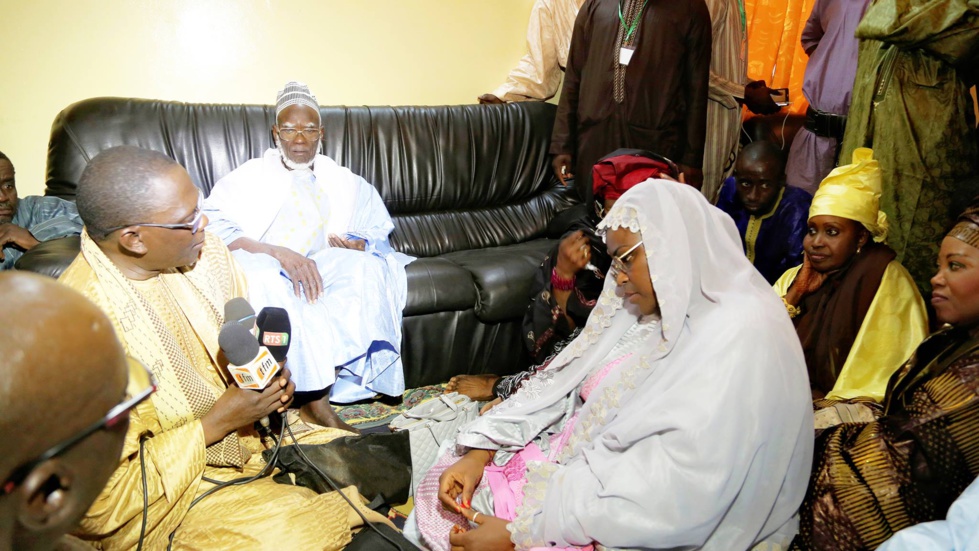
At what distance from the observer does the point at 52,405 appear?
72 cm

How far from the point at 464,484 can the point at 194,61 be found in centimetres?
320

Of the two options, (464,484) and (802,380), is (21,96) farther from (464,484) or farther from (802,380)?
(802,380)

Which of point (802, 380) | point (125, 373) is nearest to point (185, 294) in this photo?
point (125, 373)

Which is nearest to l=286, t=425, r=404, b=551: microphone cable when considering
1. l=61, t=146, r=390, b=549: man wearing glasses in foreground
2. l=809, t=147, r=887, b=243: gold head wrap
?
l=61, t=146, r=390, b=549: man wearing glasses in foreground

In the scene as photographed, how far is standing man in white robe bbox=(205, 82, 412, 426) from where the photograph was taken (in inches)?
109

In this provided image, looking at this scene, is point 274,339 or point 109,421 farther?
point 274,339

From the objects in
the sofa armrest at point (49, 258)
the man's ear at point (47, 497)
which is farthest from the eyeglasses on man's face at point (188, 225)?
the man's ear at point (47, 497)

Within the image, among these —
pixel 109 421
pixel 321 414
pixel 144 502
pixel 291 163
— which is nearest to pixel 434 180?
pixel 291 163

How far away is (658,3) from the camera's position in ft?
12.4

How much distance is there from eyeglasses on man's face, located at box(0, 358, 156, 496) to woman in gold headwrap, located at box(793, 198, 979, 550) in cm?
159

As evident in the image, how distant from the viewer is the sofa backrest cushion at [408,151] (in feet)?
10.9

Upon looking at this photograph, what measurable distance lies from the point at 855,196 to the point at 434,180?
2.44 meters

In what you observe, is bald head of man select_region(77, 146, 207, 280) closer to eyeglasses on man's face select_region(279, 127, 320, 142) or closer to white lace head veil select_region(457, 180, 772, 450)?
white lace head veil select_region(457, 180, 772, 450)

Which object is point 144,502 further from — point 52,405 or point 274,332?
point 52,405
